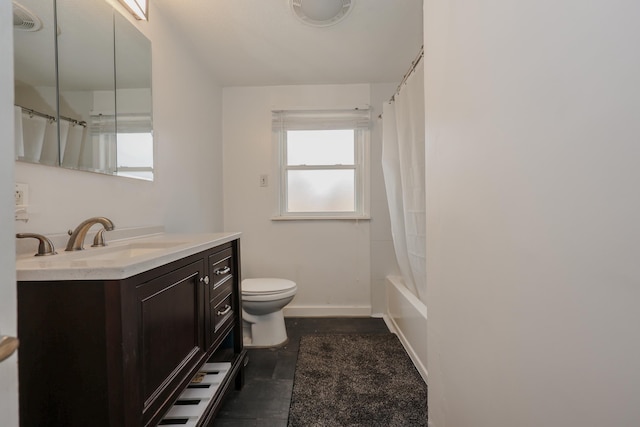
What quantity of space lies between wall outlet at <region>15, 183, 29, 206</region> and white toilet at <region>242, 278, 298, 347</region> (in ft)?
4.06

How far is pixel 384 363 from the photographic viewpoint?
5.71 feet

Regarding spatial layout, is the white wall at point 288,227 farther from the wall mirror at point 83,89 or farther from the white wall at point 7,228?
the white wall at point 7,228

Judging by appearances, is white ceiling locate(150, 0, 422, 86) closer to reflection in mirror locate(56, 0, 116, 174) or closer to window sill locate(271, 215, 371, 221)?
reflection in mirror locate(56, 0, 116, 174)

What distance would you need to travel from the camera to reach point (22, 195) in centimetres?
88

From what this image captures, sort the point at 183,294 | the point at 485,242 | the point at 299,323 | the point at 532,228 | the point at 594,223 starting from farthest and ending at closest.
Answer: the point at 299,323, the point at 183,294, the point at 485,242, the point at 532,228, the point at 594,223

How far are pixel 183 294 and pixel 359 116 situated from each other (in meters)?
2.14

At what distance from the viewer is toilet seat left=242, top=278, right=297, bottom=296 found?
1.89 meters

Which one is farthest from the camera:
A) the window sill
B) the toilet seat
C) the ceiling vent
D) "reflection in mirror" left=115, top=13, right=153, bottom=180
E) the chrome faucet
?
the window sill

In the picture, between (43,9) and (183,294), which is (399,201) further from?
(43,9)

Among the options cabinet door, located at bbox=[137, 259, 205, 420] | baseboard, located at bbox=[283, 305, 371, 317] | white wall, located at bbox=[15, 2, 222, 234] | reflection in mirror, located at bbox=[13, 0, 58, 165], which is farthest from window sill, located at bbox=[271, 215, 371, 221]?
reflection in mirror, located at bbox=[13, 0, 58, 165]

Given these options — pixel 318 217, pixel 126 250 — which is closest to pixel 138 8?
pixel 126 250

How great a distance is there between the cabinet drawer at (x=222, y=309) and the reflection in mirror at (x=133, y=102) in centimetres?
77

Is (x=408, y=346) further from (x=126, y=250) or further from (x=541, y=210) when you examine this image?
(x=126, y=250)

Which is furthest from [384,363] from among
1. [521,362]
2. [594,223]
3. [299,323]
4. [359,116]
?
[359,116]
